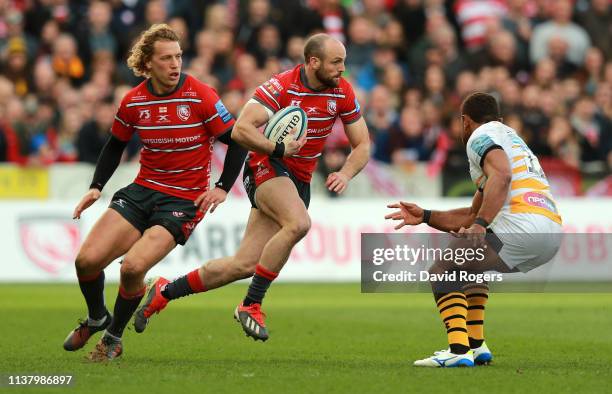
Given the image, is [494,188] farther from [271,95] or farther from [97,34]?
[97,34]

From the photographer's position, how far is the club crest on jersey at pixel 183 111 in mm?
10859

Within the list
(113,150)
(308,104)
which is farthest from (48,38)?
(308,104)

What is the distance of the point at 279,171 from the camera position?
445 inches

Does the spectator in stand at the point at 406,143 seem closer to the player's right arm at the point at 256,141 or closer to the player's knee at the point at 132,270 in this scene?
the player's right arm at the point at 256,141

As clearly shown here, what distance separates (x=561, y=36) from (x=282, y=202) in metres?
13.2

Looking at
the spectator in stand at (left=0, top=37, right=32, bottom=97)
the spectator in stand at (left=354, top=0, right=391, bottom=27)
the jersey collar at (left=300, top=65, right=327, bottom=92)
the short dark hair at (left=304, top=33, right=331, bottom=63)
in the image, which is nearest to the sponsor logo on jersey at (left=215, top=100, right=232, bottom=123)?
the jersey collar at (left=300, top=65, right=327, bottom=92)

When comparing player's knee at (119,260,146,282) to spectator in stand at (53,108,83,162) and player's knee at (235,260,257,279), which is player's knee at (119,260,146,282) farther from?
spectator in stand at (53,108,83,162)

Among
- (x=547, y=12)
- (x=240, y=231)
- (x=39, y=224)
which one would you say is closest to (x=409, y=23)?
(x=547, y=12)

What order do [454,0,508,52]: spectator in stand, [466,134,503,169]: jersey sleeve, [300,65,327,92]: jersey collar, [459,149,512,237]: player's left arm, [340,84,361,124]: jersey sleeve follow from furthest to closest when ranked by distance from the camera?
[454,0,508,52]: spectator in stand, [340,84,361,124]: jersey sleeve, [300,65,327,92]: jersey collar, [466,134,503,169]: jersey sleeve, [459,149,512,237]: player's left arm

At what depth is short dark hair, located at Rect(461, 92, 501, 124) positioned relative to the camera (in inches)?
408

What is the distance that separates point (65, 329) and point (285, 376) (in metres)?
4.27

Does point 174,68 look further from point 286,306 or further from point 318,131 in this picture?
point 286,306

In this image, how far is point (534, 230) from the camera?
1020 cm

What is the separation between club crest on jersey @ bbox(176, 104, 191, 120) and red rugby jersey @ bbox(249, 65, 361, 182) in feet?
2.08
